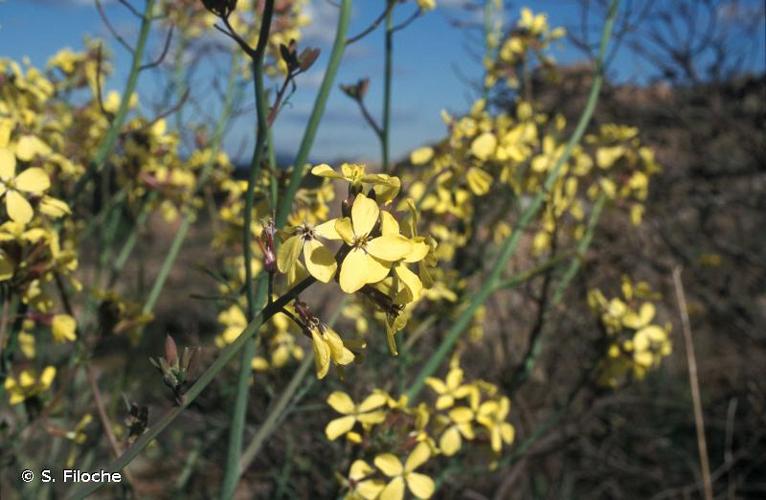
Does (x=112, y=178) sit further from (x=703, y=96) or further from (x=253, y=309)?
(x=703, y=96)

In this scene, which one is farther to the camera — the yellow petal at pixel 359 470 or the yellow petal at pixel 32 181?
the yellow petal at pixel 359 470

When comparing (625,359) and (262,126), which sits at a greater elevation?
(262,126)

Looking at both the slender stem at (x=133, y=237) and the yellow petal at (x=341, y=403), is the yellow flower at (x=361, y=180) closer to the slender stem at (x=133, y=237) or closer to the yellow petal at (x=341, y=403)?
the yellow petal at (x=341, y=403)

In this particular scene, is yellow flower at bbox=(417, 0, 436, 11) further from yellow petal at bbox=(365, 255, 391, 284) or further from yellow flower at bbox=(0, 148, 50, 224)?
yellow petal at bbox=(365, 255, 391, 284)

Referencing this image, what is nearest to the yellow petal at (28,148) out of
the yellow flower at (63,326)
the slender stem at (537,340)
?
the yellow flower at (63,326)

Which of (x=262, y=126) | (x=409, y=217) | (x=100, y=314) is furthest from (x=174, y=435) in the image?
(x=409, y=217)

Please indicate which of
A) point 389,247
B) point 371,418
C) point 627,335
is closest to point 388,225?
point 389,247
